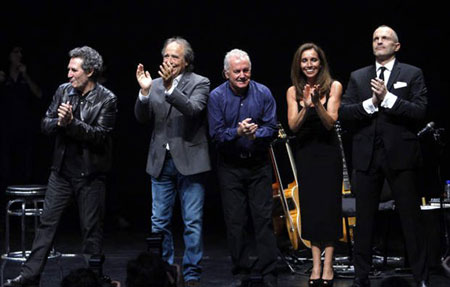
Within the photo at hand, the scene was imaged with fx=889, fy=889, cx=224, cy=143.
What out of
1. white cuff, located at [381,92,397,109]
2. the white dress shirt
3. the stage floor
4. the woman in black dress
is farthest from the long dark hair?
the stage floor

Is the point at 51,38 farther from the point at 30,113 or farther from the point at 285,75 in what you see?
the point at 285,75

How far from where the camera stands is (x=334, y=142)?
17.9ft

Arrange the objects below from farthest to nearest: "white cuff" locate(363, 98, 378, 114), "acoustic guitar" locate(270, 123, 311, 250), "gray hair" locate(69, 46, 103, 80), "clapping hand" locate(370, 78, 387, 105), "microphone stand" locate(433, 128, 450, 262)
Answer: "acoustic guitar" locate(270, 123, 311, 250) < "microphone stand" locate(433, 128, 450, 262) < "gray hair" locate(69, 46, 103, 80) < "white cuff" locate(363, 98, 378, 114) < "clapping hand" locate(370, 78, 387, 105)

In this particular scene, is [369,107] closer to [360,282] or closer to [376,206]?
[376,206]

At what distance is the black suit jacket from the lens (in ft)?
16.9

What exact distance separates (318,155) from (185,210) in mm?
877

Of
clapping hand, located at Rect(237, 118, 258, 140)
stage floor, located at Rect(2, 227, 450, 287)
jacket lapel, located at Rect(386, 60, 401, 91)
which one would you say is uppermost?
jacket lapel, located at Rect(386, 60, 401, 91)

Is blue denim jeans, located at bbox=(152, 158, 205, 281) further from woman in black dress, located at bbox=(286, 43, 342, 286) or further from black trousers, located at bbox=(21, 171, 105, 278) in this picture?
woman in black dress, located at bbox=(286, 43, 342, 286)

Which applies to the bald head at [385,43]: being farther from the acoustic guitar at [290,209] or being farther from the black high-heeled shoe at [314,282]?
the black high-heeled shoe at [314,282]

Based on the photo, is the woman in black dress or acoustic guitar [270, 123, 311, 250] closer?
the woman in black dress

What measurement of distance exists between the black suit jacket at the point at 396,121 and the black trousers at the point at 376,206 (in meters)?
0.06

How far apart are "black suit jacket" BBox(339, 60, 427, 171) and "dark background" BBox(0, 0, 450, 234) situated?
3198 mm

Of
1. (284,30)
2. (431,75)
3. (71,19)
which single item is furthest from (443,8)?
(71,19)

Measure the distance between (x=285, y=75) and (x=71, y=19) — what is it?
7.84ft
